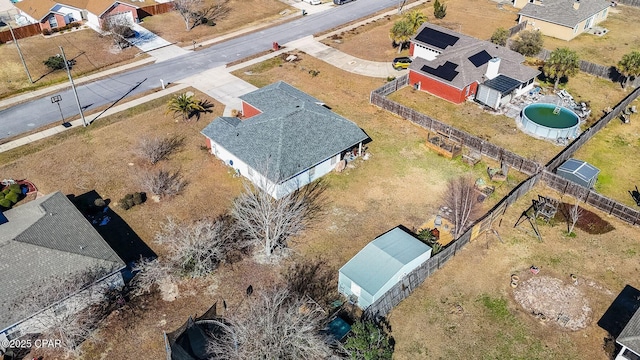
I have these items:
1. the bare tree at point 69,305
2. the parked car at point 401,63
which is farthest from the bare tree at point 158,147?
the parked car at point 401,63

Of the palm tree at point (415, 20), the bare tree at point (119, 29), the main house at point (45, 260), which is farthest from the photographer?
the palm tree at point (415, 20)

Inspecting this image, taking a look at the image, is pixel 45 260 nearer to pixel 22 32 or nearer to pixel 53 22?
pixel 22 32

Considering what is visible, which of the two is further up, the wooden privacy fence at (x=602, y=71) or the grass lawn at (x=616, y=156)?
the wooden privacy fence at (x=602, y=71)

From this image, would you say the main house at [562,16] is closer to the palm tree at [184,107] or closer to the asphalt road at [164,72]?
the asphalt road at [164,72]

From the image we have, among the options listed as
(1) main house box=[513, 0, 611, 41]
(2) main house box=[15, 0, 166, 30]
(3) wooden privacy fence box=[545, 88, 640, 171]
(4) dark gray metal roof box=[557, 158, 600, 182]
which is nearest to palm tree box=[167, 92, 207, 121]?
(2) main house box=[15, 0, 166, 30]

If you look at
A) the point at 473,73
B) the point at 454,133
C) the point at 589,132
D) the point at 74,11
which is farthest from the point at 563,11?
the point at 74,11
